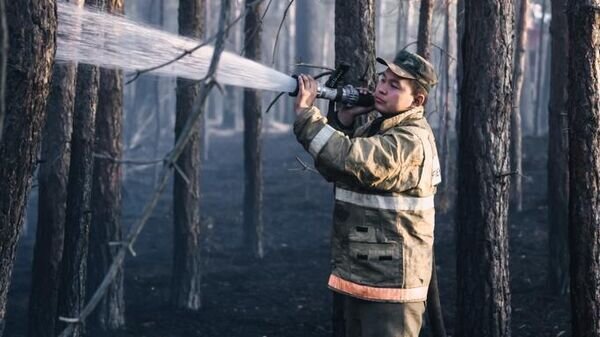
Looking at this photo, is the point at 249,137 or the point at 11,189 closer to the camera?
the point at 11,189

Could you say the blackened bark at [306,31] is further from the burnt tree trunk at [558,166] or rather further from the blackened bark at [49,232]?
the blackened bark at [49,232]

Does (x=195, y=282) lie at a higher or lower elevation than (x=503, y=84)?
lower

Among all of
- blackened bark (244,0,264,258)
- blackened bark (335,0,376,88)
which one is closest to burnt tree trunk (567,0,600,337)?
blackened bark (335,0,376,88)

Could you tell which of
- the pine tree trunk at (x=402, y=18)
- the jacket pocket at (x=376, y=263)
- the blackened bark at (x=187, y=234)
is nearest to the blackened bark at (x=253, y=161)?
the pine tree trunk at (x=402, y=18)

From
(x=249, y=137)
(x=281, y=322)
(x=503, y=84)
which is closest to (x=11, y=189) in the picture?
(x=503, y=84)

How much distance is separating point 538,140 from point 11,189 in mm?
18131

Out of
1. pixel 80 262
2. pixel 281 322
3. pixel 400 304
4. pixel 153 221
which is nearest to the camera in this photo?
pixel 400 304

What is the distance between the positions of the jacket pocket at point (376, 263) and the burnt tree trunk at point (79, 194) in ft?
13.0

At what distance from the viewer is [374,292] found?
4.82m

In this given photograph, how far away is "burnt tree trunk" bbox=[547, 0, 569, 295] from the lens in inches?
404

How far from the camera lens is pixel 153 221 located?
1762 cm

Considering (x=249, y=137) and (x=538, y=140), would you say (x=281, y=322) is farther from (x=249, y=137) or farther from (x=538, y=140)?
(x=538, y=140)

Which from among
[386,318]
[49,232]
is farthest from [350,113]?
[49,232]

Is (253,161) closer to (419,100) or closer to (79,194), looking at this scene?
(79,194)
